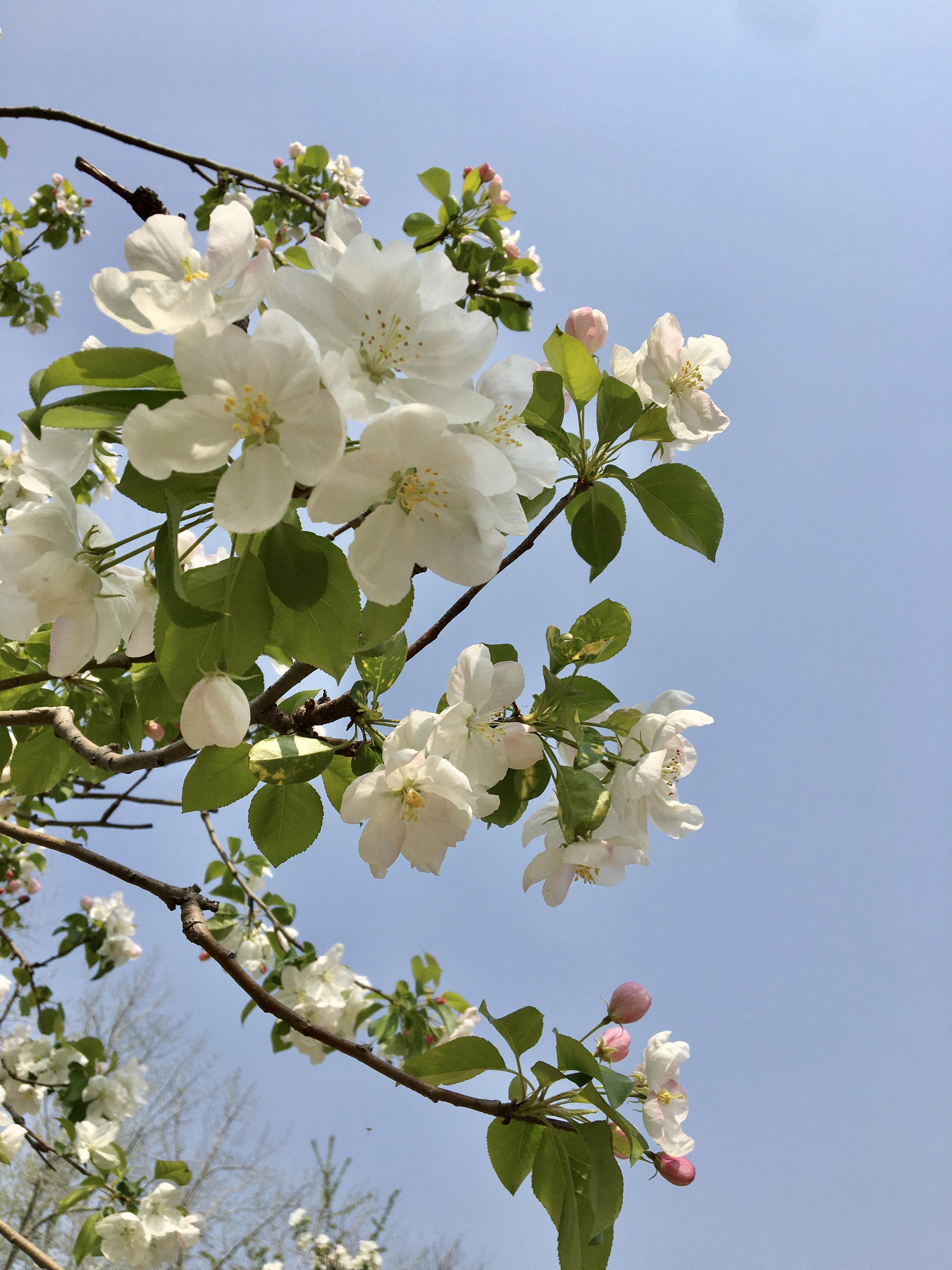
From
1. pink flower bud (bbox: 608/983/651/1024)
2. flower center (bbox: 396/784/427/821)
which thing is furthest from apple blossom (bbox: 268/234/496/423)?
pink flower bud (bbox: 608/983/651/1024)

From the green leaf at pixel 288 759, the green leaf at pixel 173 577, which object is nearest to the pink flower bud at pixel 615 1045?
the green leaf at pixel 288 759

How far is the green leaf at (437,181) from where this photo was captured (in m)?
2.68

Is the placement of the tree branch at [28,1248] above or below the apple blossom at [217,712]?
below

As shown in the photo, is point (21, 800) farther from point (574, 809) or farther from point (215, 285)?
point (215, 285)

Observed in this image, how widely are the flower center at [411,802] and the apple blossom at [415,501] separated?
28 centimetres

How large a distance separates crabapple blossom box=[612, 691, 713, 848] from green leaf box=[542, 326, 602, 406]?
394 mm

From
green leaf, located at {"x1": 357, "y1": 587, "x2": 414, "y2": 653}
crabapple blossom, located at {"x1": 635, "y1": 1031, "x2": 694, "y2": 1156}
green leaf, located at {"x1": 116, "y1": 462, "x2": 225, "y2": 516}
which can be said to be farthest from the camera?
crabapple blossom, located at {"x1": 635, "y1": 1031, "x2": 694, "y2": 1156}

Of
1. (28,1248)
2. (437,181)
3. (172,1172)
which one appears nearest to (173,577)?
(28,1248)

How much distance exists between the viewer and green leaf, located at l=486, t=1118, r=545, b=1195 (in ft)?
3.08

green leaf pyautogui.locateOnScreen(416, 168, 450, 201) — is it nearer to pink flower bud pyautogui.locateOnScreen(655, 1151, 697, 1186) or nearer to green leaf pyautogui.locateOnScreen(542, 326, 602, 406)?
green leaf pyautogui.locateOnScreen(542, 326, 602, 406)

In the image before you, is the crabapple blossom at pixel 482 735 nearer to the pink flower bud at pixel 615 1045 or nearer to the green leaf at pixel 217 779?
the green leaf at pixel 217 779

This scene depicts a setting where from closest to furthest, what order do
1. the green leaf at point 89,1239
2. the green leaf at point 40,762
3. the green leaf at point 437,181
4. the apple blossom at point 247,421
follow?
1. the apple blossom at point 247,421
2. the green leaf at point 40,762
3. the green leaf at point 89,1239
4. the green leaf at point 437,181

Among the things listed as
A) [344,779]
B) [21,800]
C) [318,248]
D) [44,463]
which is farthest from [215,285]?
[21,800]

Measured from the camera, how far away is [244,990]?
0.89m
